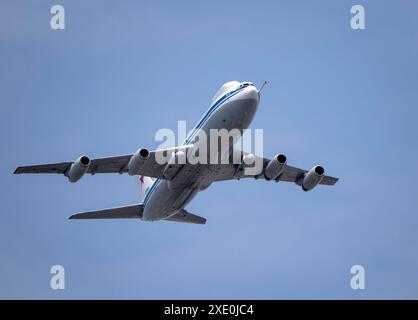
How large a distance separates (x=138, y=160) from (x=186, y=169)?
3.49 m

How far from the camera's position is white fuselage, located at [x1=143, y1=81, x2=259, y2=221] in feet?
190

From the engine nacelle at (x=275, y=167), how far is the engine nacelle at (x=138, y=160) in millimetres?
10458

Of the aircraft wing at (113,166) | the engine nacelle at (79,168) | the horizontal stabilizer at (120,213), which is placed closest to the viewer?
the engine nacelle at (79,168)

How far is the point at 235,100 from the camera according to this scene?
57.8 meters

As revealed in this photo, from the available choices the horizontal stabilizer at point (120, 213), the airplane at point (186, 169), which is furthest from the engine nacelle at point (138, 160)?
the horizontal stabilizer at point (120, 213)

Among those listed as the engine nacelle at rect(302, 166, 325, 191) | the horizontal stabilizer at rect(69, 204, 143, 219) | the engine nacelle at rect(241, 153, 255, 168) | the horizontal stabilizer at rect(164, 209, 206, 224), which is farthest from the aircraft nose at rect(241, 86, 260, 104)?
the horizontal stabilizer at rect(164, 209, 206, 224)

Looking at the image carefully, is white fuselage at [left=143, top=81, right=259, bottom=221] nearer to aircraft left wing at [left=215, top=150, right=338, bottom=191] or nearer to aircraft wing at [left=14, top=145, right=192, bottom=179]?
aircraft wing at [left=14, top=145, right=192, bottom=179]

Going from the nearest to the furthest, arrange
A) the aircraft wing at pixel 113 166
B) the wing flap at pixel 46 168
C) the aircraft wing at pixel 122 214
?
the wing flap at pixel 46 168 < the aircraft wing at pixel 113 166 < the aircraft wing at pixel 122 214

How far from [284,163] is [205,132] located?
9037 mm

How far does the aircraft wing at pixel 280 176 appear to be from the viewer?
2584 inches

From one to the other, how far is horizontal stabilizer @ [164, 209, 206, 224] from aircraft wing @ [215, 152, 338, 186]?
559cm

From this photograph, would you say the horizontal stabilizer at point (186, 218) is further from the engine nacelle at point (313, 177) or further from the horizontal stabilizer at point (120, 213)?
the engine nacelle at point (313, 177)

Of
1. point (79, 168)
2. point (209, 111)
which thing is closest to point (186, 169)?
point (209, 111)
